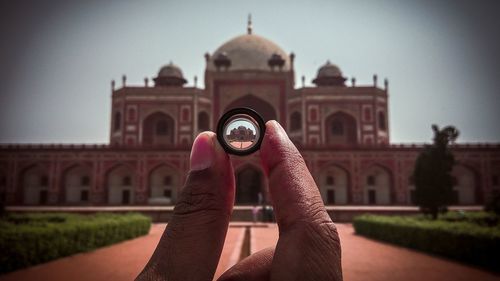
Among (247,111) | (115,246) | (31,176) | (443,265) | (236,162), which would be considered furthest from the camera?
(31,176)

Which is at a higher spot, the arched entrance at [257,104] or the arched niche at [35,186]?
the arched entrance at [257,104]

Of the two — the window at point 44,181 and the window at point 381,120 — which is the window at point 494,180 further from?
the window at point 44,181

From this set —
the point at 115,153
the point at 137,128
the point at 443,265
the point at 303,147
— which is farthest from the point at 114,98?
the point at 443,265

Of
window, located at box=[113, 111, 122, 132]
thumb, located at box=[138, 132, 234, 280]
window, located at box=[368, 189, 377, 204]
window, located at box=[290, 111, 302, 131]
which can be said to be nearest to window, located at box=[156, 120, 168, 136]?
window, located at box=[113, 111, 122, 132]

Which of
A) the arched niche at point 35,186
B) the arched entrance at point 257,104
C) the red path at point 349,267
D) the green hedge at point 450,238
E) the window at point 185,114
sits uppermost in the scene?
the arched entrance at point 257,104

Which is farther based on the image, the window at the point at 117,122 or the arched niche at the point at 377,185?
the window at the point at 117,122

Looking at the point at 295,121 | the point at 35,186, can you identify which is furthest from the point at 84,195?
the point at 295,121

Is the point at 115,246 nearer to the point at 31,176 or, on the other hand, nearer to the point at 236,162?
the point at 236,162

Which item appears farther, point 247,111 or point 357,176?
point 357,176

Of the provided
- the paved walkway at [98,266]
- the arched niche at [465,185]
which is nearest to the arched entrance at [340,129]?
the arched niche at [465,185]
